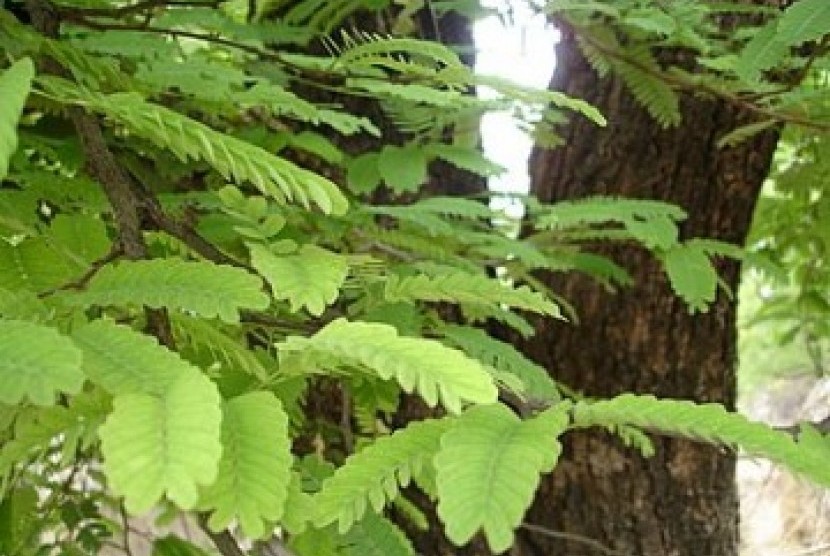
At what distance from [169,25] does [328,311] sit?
48 cm

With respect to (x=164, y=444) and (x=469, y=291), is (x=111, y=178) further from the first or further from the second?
(x=164, y=444)

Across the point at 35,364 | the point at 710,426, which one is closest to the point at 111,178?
the point at 35,364

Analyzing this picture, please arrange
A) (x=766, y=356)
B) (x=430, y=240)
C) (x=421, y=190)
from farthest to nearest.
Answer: (x=766, y=356), (x=421, y=190), (x=430, y=240)

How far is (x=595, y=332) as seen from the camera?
211 cm

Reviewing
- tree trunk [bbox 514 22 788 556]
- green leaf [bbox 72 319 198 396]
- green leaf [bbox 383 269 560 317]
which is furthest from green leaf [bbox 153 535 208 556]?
tree trunk [bbox 514 22 788 556]

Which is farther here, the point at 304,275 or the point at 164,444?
the point at 304,275

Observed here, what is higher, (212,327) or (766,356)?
(212,327)

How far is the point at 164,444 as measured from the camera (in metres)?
0.52

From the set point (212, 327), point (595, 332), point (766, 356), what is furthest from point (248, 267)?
point (766, 356)

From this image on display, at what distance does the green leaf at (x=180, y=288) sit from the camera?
2.31ft

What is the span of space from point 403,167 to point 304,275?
2.45 ft

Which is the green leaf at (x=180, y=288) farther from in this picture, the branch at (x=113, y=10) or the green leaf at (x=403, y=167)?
the green leaf at (x=403, y=167)

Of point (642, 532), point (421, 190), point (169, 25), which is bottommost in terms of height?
point (642, 532)

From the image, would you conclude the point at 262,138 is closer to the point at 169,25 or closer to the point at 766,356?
the point at 169,25
